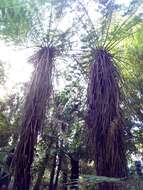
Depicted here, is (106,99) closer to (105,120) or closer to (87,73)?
(105,120)

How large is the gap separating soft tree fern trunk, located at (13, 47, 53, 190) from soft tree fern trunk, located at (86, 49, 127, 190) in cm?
101

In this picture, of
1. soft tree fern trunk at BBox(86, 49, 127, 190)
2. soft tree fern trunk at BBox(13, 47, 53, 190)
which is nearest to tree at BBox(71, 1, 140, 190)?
soft tree fern trunk at BBox(86, 49, 127, 190)

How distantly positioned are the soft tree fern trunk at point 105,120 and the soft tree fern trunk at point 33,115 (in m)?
1.01

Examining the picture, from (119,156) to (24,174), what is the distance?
1863 mm

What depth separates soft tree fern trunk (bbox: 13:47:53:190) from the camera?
6980 mm

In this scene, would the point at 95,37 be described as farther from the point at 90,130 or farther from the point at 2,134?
the point at 2,134

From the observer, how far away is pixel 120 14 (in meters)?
9.17

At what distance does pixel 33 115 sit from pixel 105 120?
1531 mm

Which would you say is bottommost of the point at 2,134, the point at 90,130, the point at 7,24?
the point at 90,130

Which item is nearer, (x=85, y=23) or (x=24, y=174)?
(x=24, y=174)

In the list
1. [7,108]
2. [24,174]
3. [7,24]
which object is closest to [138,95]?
[7,24]

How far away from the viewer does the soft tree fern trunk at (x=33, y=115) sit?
22.9 feet

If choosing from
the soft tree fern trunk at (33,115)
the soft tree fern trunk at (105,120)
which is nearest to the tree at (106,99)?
the soft tree fern trunk at (105,120)

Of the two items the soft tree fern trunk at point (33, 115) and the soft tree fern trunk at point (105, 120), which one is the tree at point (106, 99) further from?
the soft tree fern trunk at point (33, 115)
